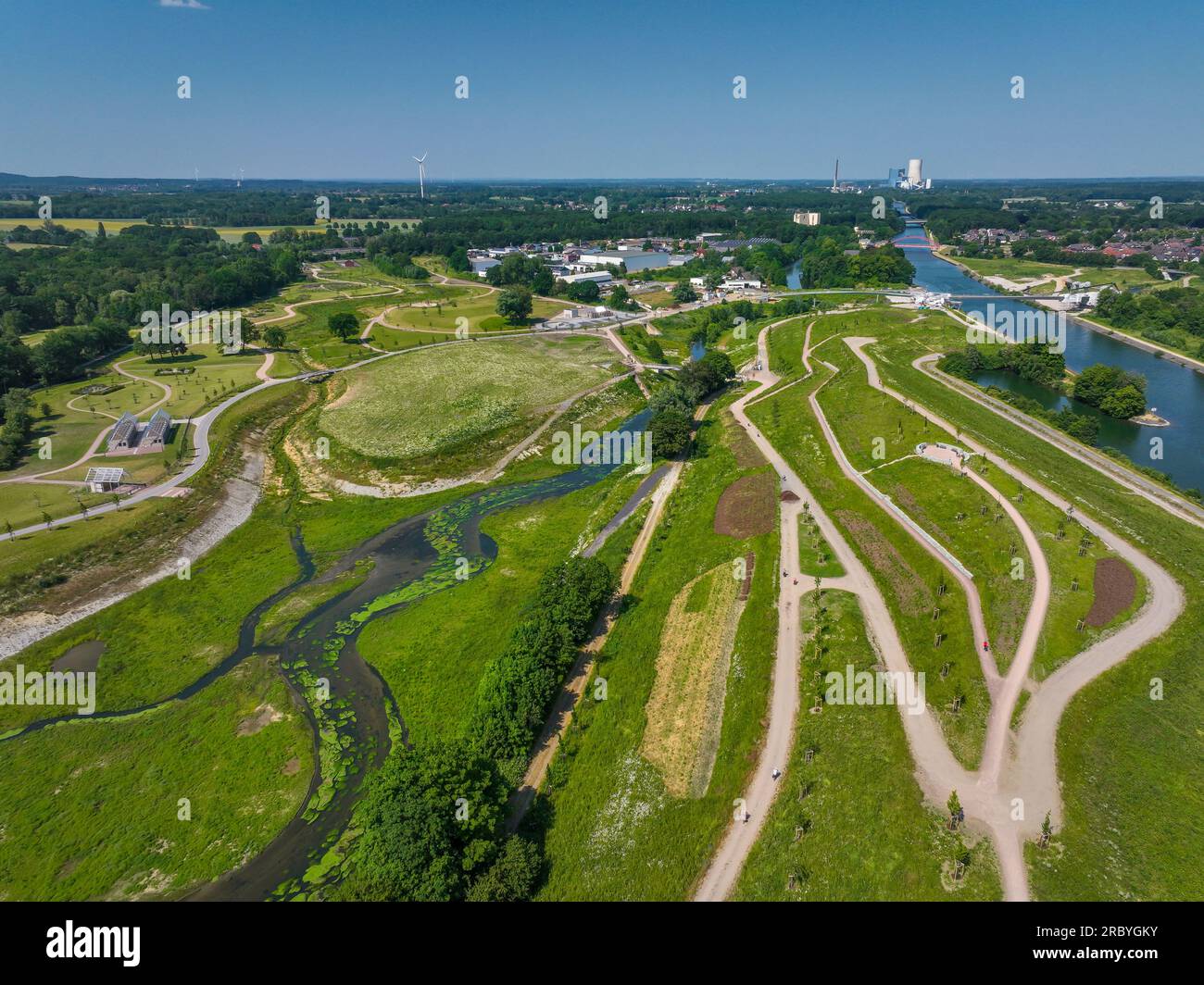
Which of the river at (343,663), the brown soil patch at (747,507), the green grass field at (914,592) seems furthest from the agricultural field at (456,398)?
the green grass field at (914,592)

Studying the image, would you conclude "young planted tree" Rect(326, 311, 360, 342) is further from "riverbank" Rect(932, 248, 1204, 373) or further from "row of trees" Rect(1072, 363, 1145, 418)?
"riverbank" Rect(932, 248, 1204, 373)

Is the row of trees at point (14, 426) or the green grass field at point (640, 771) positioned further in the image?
the row of trees at point (14, 426)

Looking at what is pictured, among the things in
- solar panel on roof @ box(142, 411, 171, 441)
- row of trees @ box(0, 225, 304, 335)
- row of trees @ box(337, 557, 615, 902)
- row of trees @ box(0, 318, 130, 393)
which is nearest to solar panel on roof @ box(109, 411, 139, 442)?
solar panel on roof @ box(142, 411, 171, 441)

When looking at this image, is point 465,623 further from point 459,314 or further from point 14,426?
point 459,314

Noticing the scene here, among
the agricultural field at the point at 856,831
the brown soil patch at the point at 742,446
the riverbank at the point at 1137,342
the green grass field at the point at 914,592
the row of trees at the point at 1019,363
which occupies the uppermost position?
the riverbank at the point at 1137,342

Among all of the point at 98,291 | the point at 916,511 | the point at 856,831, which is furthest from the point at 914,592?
the point at 98,291

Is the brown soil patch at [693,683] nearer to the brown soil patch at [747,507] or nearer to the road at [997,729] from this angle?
the road at [997,729]

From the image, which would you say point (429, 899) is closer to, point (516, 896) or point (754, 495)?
point (516, 896)
